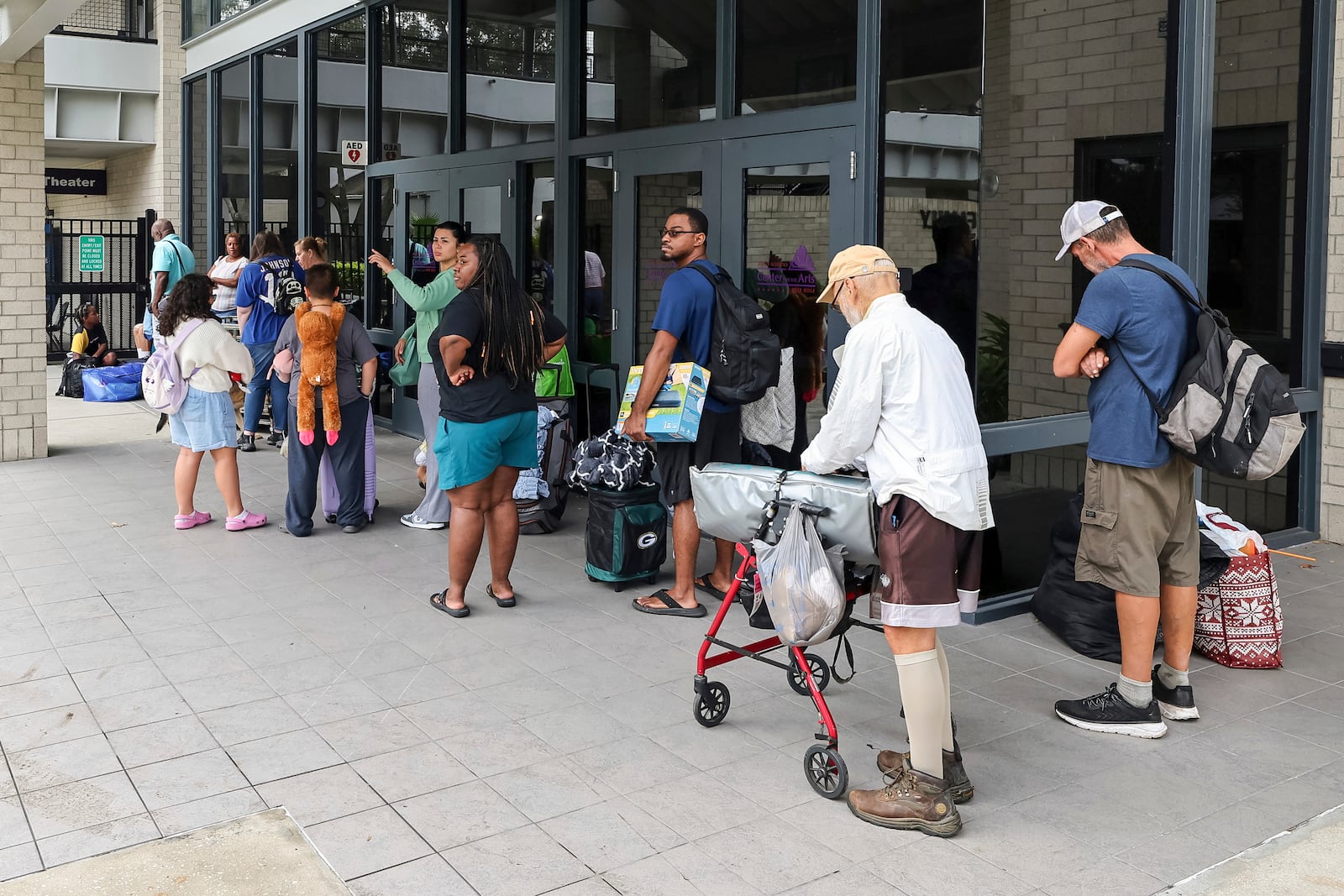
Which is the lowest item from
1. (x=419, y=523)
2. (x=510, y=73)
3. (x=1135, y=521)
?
(x=419, y=523)

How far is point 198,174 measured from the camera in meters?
16.5

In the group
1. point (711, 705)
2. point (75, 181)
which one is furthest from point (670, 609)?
point (75, 181)

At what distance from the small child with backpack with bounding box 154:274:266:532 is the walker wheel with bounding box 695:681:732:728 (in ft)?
14.0

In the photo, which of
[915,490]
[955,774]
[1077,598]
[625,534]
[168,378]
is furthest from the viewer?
[168,378]

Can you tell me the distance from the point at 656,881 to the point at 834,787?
782 mm

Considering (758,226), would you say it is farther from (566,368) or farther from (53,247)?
(53,247)

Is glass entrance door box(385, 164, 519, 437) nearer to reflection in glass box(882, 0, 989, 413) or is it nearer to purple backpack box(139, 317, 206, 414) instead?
purple backpack box(139, 317, 206, 414)

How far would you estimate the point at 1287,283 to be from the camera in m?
7.70

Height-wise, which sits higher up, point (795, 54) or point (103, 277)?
point (795, 54)

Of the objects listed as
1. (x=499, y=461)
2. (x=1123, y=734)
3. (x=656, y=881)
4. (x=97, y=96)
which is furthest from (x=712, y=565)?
(x=97, y=96)

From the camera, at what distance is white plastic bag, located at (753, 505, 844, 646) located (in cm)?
393

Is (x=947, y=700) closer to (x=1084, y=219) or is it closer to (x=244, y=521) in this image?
(x=1084, y=219)

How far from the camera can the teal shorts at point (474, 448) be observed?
232 inches

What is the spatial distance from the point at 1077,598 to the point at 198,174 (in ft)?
45.9
